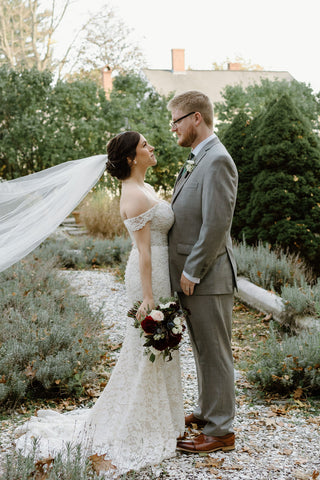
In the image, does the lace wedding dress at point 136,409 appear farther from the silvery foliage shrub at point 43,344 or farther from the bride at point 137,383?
the silvery foliage shrub at point 43,344

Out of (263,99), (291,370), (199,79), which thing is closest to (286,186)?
(291,370)

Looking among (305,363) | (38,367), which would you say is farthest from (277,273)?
(38,367)

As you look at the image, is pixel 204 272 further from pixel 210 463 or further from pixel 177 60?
pixel 177 60

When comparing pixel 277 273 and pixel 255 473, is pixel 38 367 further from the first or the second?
pixel 277 273

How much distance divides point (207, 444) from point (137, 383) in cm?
62

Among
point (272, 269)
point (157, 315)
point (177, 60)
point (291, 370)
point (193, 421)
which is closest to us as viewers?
point (157, 315)

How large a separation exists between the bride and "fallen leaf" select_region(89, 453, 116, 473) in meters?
0.07

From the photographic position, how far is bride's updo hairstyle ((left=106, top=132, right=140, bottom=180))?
3.34m

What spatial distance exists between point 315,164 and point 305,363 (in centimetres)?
485

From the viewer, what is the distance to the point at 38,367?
4.33 metres

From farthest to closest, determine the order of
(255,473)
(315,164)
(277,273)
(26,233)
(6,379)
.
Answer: (315,164) → (277,273) → (6,379) → (26,233) → (255,473)

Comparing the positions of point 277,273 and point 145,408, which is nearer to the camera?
point 145,408

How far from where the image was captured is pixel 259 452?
336 cm

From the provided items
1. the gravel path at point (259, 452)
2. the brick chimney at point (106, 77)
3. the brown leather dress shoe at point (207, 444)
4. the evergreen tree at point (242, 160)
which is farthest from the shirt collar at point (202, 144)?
the brick chimney at point (106, 77)
